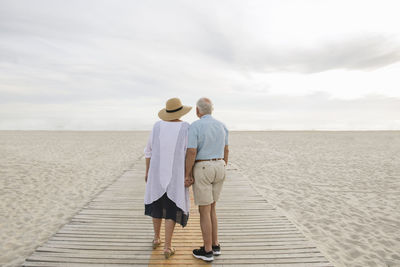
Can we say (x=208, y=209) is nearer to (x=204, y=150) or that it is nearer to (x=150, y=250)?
(x=204, y=150)

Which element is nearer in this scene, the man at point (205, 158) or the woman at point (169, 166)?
the man at point (205, 158)

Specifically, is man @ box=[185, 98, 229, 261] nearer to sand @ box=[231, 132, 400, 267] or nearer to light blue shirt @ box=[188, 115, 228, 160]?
light blue shirt @ box=[188, 115, 228, 160]

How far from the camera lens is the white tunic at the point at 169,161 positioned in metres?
2.66

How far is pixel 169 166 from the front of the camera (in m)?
2.69

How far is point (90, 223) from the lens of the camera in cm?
407

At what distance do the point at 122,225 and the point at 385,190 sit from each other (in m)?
7.70

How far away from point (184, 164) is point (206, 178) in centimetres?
29

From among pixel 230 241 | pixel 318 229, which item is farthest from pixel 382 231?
pixel 230 241

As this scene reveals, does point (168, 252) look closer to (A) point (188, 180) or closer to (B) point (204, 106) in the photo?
(A) point (188, 180)

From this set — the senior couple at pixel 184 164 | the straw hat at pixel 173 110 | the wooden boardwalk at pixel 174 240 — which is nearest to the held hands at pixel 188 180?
the senior couple at pixel 184 164

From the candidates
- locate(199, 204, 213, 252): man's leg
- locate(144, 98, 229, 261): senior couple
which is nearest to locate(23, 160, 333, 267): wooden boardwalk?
locate(199, 204, 213, 252): man's leg

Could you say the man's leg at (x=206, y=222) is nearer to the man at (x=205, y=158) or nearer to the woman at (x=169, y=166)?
the man at (x=205, y=158)

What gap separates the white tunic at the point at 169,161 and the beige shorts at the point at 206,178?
0.54 feet

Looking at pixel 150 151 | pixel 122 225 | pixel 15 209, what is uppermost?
pixel 150 151
